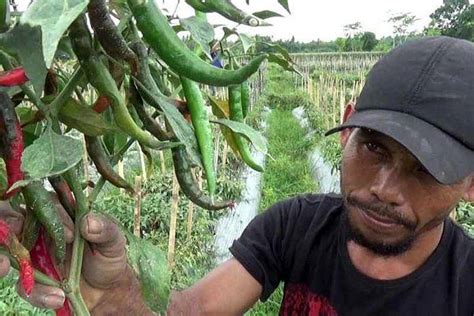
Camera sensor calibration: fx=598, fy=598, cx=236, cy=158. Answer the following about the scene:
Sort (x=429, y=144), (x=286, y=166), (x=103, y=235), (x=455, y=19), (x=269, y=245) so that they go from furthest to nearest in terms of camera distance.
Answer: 1. (x=455, y=19)
2. (x=286, y=166)
3. (x=269, y=245)
4. (x=429, y=144)
5. (x=103, y=235)

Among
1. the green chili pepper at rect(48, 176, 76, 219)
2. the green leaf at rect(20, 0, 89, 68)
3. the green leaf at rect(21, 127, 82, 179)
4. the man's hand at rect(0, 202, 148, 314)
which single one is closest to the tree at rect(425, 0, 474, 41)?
the man's hand at rect(0, 202, 148, 314)

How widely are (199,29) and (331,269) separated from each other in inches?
38.9

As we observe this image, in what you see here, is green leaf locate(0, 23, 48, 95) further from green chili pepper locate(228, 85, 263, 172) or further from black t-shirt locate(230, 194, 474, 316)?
black t-shirt locate(230, 194, 474, 316)

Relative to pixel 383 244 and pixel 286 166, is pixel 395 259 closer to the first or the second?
pixel 383 244

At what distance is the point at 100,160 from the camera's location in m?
0.77

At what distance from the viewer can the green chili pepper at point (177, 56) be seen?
0.62 metres

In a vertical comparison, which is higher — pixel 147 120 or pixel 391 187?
pixel 147 120

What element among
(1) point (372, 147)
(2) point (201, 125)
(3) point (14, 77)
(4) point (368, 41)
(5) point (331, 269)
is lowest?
(4) point (368, 41)

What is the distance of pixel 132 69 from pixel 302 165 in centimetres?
795

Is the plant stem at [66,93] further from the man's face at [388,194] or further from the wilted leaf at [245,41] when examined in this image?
the man's face at [388,194]

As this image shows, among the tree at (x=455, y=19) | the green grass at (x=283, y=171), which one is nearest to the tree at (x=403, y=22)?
the tree at (x=455, y=19)

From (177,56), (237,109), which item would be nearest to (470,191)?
(237,109)

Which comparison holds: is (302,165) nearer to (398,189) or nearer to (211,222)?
(211,222)

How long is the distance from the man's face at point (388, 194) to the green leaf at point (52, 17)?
2.90 ft
